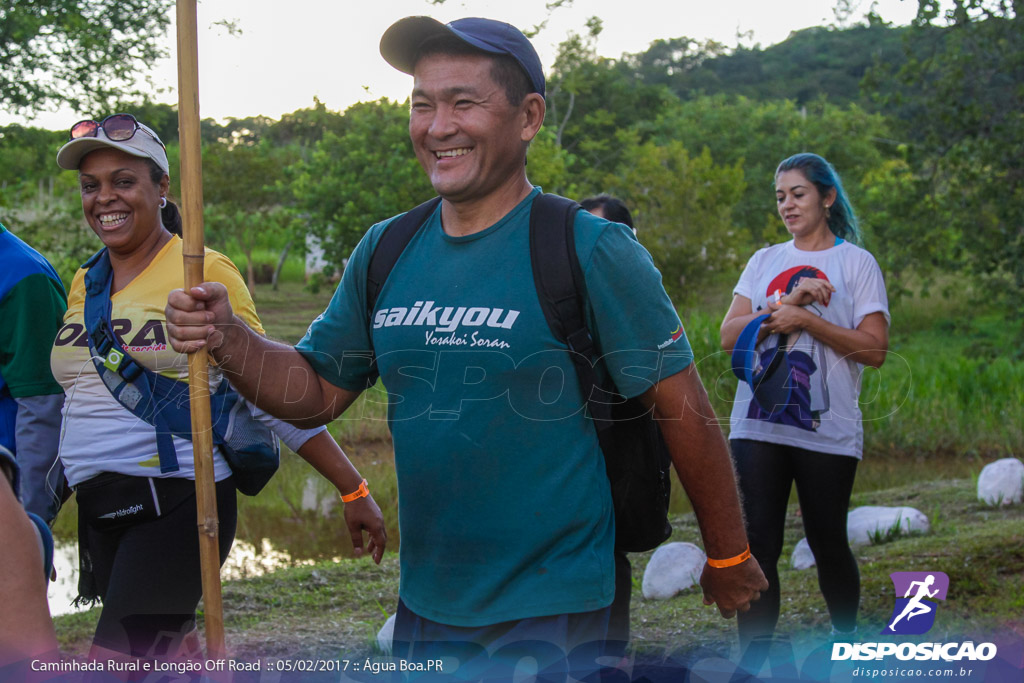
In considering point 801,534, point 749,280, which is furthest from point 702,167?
point 749,280

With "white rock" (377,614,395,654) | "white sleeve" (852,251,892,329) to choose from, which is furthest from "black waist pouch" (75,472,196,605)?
"white sleeve" (852,251,892,329)

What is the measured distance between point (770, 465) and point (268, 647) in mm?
2292

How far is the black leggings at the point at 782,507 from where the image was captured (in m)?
3.86

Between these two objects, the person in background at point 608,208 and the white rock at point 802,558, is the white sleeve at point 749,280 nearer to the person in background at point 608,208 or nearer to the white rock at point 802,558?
the person in background at point 608,208

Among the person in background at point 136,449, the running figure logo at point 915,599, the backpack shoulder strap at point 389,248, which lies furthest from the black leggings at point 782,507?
the backpack shoulder strap at point 389,248

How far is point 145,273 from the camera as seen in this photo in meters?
3.16

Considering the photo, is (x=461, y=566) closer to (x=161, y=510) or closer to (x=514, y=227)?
(x=514, y=227)

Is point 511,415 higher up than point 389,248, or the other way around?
point 389,248

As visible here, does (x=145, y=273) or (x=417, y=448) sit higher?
(x=145, y=273)

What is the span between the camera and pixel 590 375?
7.29 ft

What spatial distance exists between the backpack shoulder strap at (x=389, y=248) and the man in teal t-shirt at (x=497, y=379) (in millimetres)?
33

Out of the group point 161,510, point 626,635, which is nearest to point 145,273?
point 161,510

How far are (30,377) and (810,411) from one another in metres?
2.67

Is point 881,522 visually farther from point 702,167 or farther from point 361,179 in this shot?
point 702,167
